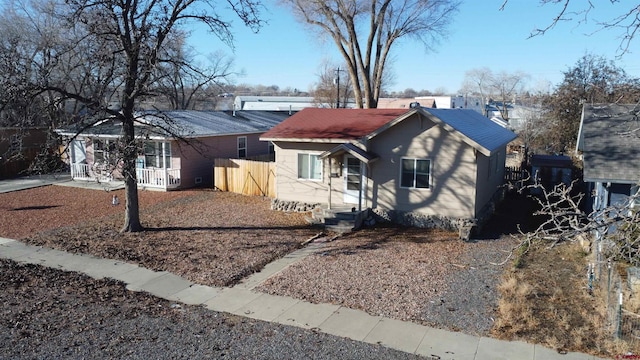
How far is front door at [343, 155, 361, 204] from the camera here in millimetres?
18984

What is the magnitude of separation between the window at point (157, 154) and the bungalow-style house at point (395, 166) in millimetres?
7336

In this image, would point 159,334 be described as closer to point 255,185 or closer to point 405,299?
point 405,299

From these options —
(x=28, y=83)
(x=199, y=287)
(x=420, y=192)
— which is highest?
(x=28, y=83)

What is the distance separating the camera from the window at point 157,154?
25.2 metres

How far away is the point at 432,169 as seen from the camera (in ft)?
57.5

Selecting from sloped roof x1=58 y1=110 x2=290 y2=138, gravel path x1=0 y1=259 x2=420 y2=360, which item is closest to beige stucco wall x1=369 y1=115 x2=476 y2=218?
gravel path x1=0 y1=259 x2=420 y2=360

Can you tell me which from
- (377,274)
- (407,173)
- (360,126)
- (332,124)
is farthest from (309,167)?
(377,274)

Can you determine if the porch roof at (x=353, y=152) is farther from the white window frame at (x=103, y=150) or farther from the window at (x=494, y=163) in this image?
the white window frame at (x=103, y=150)

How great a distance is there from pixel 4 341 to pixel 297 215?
1213cm

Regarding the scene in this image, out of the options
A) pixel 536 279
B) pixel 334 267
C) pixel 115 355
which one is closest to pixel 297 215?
pixel 334 267

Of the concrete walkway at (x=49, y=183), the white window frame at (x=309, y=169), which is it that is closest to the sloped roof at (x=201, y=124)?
the concrete walkway at (x=49, y=183)

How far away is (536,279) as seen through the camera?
12.2m

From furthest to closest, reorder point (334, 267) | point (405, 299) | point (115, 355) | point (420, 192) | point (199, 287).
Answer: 1. point (420, 192)
2. point (334, 267)
3. point (199, 287)
4. point (405, 299)
5. point (115, 355)

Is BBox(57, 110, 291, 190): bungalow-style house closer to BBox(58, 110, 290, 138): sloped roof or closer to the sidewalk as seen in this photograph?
BBox(58, 110, 290, 138): sloped roof
